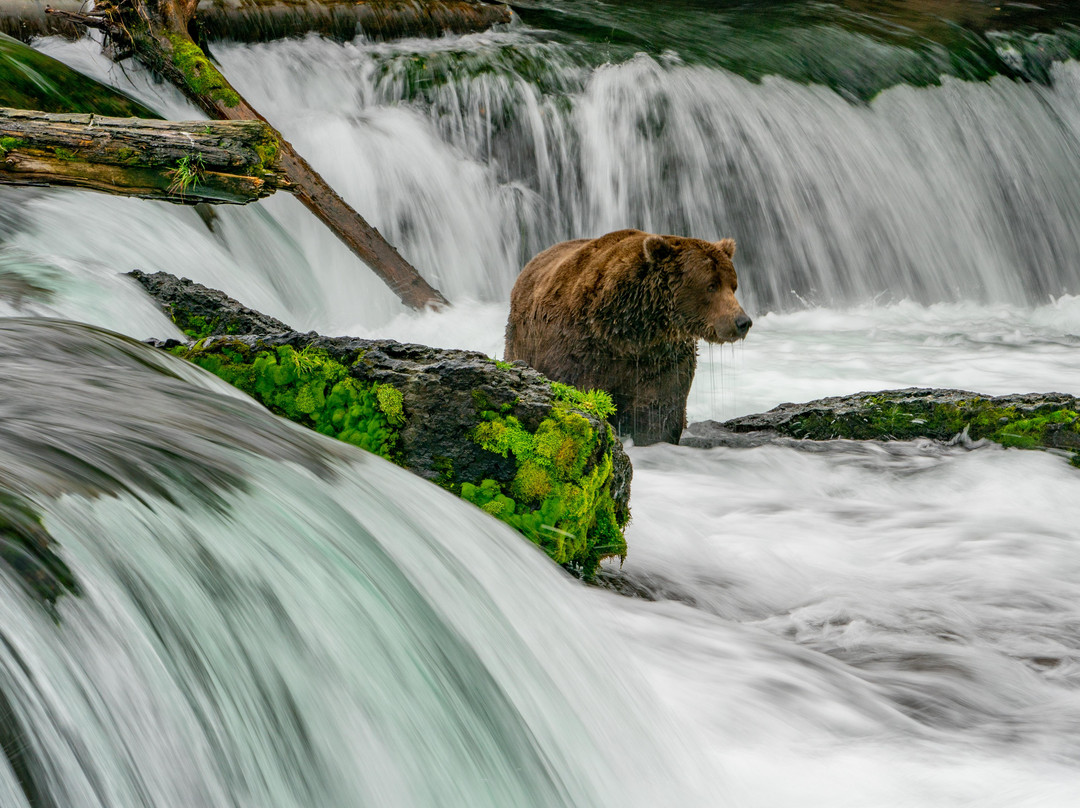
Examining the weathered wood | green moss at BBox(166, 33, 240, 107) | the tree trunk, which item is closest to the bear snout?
the tree trunk

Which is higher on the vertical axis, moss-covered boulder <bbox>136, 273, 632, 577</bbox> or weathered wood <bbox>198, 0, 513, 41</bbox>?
weathered wood <bbox>198, 0, 513, 41</bbox>

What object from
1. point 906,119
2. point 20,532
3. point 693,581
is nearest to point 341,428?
point 693,581

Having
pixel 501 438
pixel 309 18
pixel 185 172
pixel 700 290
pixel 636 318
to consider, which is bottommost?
pixel 501 438

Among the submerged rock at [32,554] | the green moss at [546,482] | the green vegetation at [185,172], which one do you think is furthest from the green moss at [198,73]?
the submerged rock at [32,554]

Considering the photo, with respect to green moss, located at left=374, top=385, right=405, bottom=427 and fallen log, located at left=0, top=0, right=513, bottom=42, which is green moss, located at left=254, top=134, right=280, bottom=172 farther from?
fallen log, located at left=0, top=0, right=513, bottom=42

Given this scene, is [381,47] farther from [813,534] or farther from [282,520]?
[282,520]

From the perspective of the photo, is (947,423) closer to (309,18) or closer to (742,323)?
(742,323)

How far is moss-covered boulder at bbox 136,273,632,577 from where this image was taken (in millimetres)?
3547

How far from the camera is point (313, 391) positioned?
3783 millimetres

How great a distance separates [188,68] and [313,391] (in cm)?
485

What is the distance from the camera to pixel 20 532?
1.99 m

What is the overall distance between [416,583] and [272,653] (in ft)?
1.94

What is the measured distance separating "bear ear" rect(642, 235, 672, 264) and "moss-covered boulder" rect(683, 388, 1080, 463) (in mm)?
1070

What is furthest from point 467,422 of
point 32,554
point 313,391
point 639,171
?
point 639,171
